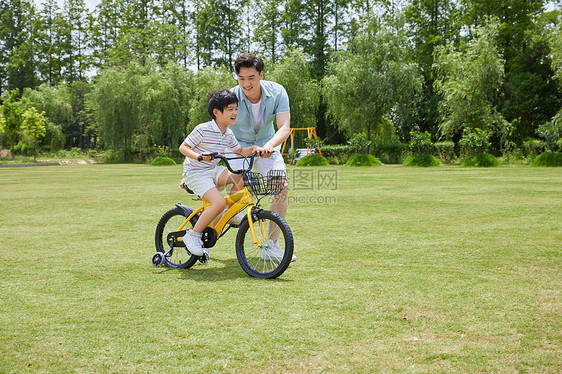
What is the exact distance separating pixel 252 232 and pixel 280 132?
98 centimetres

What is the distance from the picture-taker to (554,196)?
11.0 metres

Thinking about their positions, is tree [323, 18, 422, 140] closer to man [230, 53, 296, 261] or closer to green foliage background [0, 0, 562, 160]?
green foliage background [0, 0, 562, 160]

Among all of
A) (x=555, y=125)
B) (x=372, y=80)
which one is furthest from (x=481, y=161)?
(x=372, y=80)

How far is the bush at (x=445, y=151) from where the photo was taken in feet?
111

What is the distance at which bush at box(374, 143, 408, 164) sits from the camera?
34.9 m

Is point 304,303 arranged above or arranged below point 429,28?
below

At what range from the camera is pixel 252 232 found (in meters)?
4.52

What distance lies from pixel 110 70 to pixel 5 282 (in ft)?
147

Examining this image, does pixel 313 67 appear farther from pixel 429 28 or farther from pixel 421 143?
pixel 421 143

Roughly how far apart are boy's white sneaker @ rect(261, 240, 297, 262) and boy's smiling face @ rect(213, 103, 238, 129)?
1.16m

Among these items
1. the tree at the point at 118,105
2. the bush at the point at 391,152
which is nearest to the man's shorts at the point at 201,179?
the bush at the point at 391,152

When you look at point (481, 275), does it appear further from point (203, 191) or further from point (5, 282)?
point (5, 282)

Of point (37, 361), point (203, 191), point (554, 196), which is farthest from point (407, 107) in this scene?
point (37, 361)

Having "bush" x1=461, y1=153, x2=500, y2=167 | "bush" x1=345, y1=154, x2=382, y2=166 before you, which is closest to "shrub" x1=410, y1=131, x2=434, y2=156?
"bush" x1=345, y1=154, x2=382, y2=166
